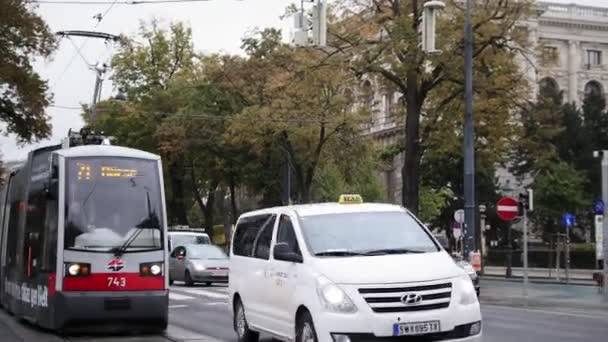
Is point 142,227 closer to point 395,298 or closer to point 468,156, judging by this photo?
point 395,298

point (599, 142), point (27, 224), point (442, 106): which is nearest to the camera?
point (27, 224)

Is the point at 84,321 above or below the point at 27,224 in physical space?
below

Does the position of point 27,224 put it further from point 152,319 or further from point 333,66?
point 333,66

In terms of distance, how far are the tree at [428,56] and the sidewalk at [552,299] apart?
6061 millimetres

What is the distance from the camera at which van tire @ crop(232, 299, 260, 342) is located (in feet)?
44.4

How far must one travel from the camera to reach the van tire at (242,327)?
533 inches

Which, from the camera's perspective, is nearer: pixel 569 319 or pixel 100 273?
pixel 100 273

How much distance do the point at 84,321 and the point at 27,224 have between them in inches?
119

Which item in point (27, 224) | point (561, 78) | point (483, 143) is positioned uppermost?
point (561, 78)

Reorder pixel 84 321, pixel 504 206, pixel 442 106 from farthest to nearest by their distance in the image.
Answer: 1. pixel 442 106
2. pixel 504 206
3. pixel 84 321

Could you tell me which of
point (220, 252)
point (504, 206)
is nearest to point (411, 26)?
point (504, 206)

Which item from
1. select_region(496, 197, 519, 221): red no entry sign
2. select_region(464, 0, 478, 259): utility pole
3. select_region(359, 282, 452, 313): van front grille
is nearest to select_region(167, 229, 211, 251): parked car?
select_region(464, 0, 478, 259): utility pole

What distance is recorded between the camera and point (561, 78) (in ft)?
285

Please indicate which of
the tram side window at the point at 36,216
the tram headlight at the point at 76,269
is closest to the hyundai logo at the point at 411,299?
the tram headlight at the point at 76,269
